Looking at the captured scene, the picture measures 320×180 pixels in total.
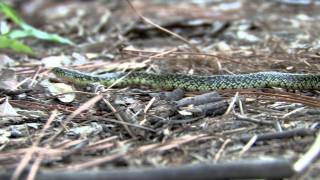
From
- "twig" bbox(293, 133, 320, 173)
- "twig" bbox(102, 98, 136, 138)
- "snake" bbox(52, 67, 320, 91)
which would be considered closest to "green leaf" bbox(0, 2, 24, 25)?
"snake" bbox(52, 67, 320, 91)

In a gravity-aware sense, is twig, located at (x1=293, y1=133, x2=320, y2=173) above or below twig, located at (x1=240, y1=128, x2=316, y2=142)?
below

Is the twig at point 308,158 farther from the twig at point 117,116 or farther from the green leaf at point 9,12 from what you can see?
the green leaf at point 9,12

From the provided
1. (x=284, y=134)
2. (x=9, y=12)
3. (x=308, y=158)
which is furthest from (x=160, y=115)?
(x=9, y=12)

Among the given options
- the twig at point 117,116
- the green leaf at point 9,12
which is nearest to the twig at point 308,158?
the twig at point 117,116

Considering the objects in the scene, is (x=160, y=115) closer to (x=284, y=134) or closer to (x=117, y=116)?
(x=117, y=116)

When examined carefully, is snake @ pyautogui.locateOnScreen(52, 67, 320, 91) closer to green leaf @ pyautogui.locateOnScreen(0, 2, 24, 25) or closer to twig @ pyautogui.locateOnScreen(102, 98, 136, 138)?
twig @ pyautogui.locateOnScreen(102, 98, 136, 138)

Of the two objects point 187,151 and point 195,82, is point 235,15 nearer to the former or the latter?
point 195,82
